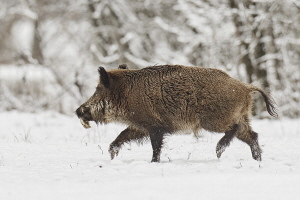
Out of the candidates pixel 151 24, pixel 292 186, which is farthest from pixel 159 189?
pixel 151 24

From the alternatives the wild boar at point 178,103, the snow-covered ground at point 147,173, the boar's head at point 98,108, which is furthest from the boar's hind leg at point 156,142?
the boar's head at point 98,108

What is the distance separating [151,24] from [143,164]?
46.2 feet

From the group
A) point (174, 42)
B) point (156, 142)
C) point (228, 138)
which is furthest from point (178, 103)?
point (174, 42)

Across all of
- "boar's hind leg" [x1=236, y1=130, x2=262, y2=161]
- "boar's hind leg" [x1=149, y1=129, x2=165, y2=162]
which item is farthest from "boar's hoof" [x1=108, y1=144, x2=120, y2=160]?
"boar's hind leg" [x1=236, y1=130, x2=262, y2=161]

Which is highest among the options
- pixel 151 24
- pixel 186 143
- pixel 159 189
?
pixel 151 24

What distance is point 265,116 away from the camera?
50.6 feet

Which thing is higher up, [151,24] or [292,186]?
[151,24]

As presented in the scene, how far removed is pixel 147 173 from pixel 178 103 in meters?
1.36

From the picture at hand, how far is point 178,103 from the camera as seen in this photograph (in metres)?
6.90

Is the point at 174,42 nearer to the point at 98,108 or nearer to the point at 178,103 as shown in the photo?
the point at 98,108

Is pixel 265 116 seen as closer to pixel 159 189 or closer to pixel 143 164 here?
pixel 143 164

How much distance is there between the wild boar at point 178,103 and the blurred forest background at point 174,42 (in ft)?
18.1

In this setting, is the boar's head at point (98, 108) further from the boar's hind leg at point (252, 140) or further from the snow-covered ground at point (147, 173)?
the boar's hind leg at point (252, 140)

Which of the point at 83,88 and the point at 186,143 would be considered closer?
the point at 186,143
